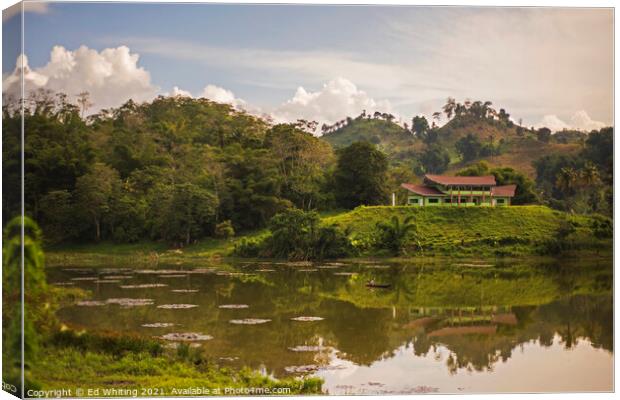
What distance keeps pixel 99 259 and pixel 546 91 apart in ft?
22.8

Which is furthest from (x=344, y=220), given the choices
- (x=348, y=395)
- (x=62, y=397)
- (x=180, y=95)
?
(x=62, y=397)

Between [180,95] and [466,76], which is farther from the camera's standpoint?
[180,95]

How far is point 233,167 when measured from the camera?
1401 cm

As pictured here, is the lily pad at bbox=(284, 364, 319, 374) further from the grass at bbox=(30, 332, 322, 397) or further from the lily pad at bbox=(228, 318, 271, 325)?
the lily pad at bbox=(228, 318, 271, 325)

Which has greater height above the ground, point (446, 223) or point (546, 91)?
point (546, 91)

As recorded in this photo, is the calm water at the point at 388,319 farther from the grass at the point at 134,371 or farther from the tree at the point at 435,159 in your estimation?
the tree at the point at 435,159

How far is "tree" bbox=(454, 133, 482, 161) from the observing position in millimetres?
13461

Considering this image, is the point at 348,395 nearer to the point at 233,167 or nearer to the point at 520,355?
the point at 520,355

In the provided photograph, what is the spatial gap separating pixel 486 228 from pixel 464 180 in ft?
4.79

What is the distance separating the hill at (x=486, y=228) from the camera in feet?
37.2

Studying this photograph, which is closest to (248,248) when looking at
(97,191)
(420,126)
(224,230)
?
(224,230)

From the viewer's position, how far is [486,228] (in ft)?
47.0

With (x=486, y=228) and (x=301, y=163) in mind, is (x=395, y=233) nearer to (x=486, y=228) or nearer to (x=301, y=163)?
(x=486, y=228)

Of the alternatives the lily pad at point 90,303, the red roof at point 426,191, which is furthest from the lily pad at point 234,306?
the red roof at point 426,191
